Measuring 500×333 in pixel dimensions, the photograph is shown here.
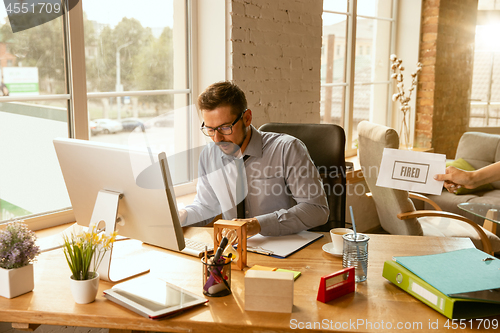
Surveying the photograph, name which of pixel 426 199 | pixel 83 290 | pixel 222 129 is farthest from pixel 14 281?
pixel 426 199

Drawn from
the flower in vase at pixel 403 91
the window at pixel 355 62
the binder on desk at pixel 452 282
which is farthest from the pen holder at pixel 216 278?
the flower in vase at pixel 403 91

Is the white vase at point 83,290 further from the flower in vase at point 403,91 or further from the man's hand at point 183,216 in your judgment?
the flower in vase at point 403,91

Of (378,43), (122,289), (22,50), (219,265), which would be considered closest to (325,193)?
(219,265)

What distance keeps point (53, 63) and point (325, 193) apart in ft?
4.70

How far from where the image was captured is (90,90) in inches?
92.4

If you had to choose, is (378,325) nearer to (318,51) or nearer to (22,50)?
(22,50)

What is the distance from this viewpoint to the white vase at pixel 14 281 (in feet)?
4.13

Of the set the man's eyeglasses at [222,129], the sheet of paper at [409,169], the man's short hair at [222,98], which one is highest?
the man's short hair at [222,98]

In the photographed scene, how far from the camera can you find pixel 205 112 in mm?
1906

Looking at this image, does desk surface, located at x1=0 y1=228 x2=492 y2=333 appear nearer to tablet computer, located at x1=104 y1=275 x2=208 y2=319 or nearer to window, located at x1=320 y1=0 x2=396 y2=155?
tablet computer, located at x1=104 y1=275 x2=208 y2=319

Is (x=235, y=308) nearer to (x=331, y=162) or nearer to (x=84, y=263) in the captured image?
(x=84, y=263)

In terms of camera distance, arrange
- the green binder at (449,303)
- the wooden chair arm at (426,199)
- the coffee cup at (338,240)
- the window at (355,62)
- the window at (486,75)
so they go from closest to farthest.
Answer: the green binder at (449,303)
the coffee cup at (338,240)
the wooden chair arm at (426,199)
the window at (355,62)
the window at (486,75)

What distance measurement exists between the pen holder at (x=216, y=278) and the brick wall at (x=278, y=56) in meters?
1.73

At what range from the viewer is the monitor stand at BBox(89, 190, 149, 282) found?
1.36 metres
